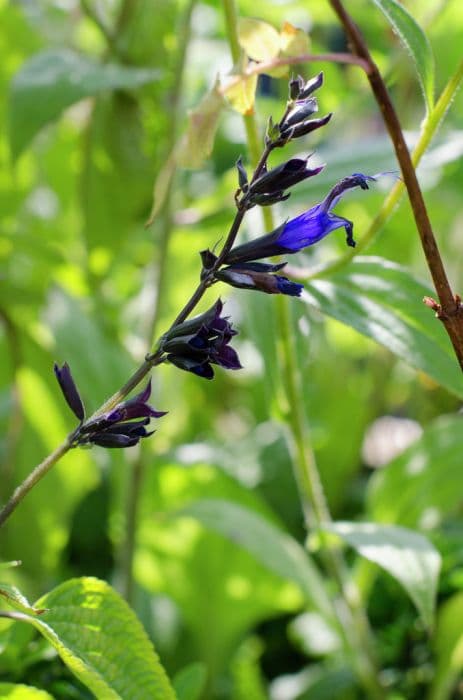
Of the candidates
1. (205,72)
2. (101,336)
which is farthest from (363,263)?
(205,72)

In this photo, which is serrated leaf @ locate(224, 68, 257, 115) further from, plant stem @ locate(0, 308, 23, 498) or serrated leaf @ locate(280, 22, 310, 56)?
plant stem @ locate(0, 308, 23, 498)

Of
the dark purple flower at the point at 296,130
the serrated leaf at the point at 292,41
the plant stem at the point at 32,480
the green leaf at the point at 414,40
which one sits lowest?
the plant stem at the point at 32,480

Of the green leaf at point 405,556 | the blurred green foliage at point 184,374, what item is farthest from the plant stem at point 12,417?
the green leaf at point 405,556

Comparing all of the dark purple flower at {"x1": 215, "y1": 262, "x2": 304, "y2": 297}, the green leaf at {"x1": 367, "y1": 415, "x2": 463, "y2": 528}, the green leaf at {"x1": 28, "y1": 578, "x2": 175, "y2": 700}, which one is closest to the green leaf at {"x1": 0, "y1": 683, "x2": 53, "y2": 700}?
the green leaf at {"x1": 28, "y1": 578, "x2": 175, "y2": 700}

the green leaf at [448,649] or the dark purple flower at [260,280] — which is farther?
the green leaf at [448,649]

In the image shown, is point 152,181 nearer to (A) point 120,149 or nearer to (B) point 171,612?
(A) point 120,149

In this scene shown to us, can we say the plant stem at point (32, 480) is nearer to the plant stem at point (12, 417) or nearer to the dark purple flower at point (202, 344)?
the dark purple flower at point (202, 344)
